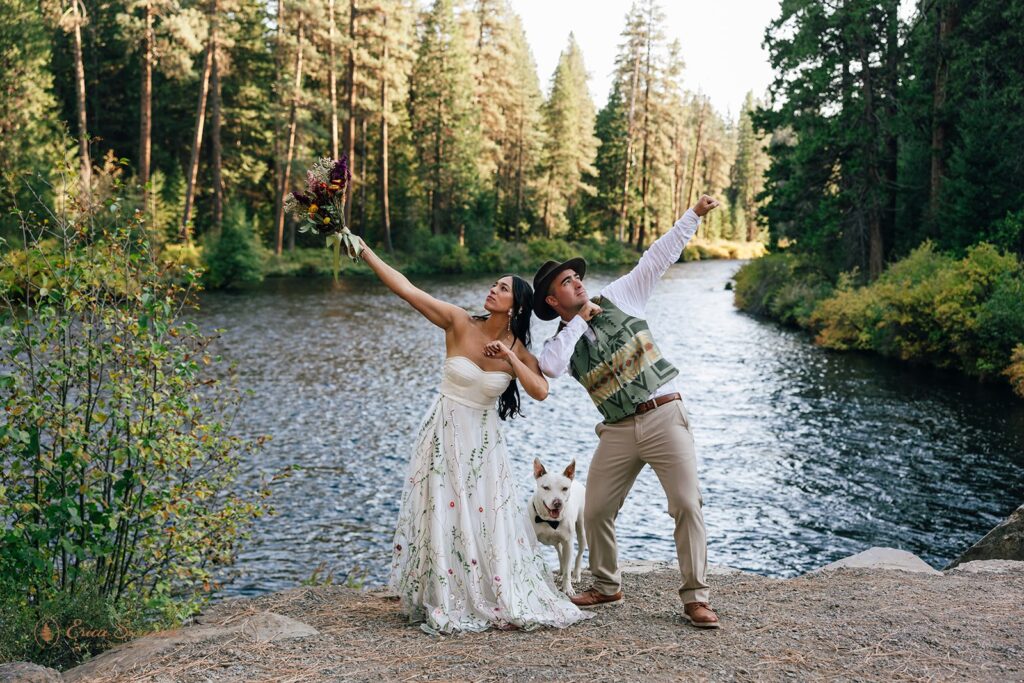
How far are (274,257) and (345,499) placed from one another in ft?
109

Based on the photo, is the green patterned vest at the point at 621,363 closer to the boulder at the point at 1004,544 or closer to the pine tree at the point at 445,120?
the boulder at the point at 1004,544

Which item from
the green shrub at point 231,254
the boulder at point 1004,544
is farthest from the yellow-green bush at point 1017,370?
the green shrub at point 231,254

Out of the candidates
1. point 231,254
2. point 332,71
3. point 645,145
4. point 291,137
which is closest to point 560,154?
point 645,145

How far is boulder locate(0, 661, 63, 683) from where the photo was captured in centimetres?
414

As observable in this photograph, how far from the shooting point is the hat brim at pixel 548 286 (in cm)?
537

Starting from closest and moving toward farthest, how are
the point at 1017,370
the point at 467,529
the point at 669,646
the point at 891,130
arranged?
1. the point at 669,646
2. the point at 467,529
3. the point at 1017,370
4. the point at 891,130

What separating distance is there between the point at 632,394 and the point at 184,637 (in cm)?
305

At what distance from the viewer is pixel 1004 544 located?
8109 millimetres

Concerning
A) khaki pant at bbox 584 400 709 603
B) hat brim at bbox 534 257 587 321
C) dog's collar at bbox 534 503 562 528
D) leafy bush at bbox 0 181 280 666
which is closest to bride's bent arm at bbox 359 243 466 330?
hat brim at bbox 534 257 587 321

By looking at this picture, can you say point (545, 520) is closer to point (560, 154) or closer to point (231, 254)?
point (231, 254)

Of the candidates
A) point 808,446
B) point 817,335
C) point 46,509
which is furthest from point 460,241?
point 46,509

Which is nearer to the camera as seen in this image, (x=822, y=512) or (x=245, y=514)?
(x=245, y=514)

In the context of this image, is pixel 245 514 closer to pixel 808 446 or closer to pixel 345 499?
pixel 345 499

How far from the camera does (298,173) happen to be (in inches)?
1764
